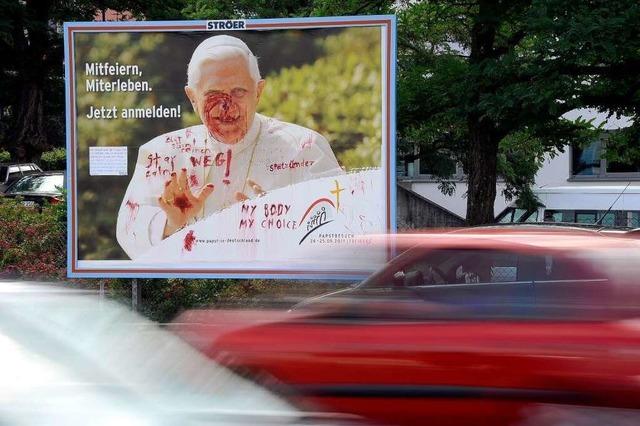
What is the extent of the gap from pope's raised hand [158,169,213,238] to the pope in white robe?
0.01 meters

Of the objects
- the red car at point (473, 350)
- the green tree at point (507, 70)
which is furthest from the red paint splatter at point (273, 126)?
the red car at point (473, 350)

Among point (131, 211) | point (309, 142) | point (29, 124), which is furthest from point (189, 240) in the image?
point (29, 124)

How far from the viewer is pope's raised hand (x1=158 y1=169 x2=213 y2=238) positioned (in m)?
10.7

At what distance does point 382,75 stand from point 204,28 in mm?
2037

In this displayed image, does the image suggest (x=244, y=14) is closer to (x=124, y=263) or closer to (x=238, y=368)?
(x=124, y=263)

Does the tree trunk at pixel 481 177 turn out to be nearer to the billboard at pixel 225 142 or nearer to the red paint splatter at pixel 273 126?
the billboard at pixel 225 142

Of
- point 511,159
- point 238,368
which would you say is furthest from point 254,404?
point 511,159

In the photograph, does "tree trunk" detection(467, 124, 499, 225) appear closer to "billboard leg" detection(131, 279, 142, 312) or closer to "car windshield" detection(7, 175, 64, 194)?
"billboard leg" detection(131, 279, 142, 312)

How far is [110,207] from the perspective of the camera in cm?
1083

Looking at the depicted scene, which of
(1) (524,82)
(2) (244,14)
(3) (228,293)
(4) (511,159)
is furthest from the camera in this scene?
(4) (511,159)

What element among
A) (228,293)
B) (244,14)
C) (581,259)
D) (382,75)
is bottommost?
(228,293)

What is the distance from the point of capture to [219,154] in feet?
34.9

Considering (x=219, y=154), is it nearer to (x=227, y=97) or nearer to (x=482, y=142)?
(x=227, y=97)

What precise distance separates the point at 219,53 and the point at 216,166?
1240mm
